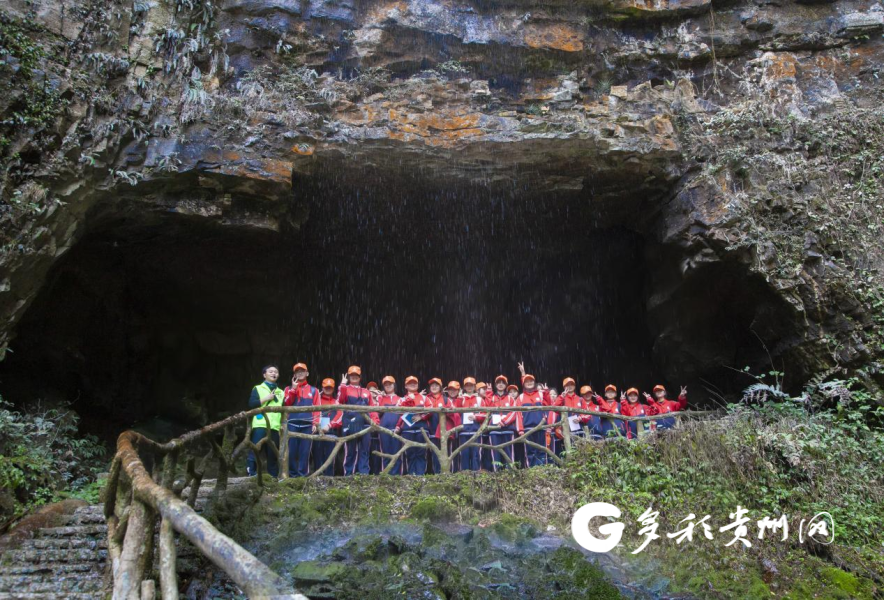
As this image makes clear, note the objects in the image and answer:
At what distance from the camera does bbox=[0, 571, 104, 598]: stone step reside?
470 cm

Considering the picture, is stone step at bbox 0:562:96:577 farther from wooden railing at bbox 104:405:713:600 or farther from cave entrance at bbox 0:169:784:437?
cave entrance at bbox 0:169:784:437

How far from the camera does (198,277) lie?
13109 mm

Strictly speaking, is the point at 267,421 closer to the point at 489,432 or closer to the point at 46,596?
the point at 489,432

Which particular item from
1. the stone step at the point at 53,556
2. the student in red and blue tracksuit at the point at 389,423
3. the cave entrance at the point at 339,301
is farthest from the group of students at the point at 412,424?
the cave entrance at the point at 339,301

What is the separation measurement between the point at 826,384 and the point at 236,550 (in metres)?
9.08

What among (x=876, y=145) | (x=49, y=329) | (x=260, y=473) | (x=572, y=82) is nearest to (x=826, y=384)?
(x=876, y=145)

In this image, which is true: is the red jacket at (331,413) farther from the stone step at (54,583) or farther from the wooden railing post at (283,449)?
the stone step at (54,583)

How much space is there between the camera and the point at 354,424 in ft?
28.7

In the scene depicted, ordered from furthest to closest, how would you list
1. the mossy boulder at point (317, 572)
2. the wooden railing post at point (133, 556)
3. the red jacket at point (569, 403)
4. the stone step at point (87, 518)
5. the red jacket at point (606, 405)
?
the red jacket at point (606, 405) → the red jacket at point (569, 403) → the stone step at point (87, 518) → the mossy boulder at point (317, 572) → the wooden railing post at point (133, 556)

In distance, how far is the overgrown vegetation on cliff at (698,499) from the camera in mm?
6492

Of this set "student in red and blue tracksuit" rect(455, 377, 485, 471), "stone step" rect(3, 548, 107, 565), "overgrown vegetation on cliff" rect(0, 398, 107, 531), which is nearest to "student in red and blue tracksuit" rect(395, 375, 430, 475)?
"student in red and blue tracksuit" rect(455, 377, 485, 471)

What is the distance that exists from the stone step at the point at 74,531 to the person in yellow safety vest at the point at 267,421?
8.09 ft

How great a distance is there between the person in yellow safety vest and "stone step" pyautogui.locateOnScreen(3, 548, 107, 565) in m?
2.85

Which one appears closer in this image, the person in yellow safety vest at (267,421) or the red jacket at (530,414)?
the person in yellow safety vest at (267,421)
